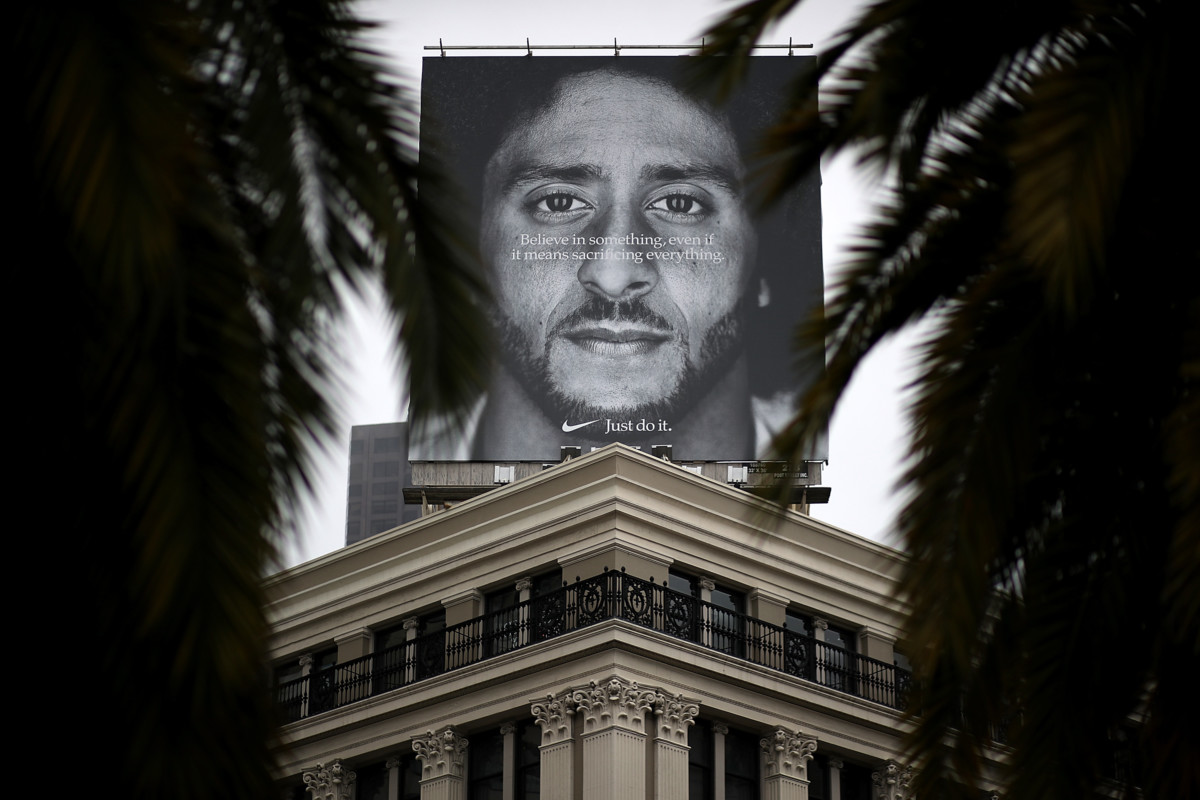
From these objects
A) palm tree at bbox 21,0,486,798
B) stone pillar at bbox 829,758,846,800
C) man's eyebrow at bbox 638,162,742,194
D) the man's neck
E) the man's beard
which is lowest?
palm tree at bbox 21,0,486,798

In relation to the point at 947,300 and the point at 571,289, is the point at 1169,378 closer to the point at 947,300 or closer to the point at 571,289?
the point at 947,300

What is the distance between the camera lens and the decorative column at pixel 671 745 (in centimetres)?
3675

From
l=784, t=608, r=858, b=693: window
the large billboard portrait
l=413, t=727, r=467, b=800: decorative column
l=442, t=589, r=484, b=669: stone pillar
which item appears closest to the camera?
l=413, t=727, r=467, b=800: decorative column

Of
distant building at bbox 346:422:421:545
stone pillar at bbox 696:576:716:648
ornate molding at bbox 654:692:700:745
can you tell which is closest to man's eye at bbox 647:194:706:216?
stone pillar at bbox 696:576:716:648

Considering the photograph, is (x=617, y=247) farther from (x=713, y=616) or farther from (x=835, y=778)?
(x=835, y=778)

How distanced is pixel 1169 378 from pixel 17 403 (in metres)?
7.03

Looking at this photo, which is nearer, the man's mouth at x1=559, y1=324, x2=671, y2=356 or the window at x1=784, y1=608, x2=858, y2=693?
the window at x1=784, y1=608, x2=858, y2=693

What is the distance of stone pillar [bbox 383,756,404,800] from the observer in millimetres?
40844

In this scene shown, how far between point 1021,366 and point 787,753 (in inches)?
1117

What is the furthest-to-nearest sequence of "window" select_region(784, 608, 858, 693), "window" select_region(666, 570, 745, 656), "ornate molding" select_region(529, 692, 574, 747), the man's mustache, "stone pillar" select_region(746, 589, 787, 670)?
the man's mustache < "window" select_region(784, 608, 858, 693) < "stone pillar" select_region(746, 589, 787, 670) < "window" select_region(666, 570, 745, 656) < "ornate molding" select_region(529, 692, 574, 747)

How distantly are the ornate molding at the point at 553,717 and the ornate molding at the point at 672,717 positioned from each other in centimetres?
175

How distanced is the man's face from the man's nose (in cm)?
4

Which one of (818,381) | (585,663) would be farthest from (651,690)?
(818,381)

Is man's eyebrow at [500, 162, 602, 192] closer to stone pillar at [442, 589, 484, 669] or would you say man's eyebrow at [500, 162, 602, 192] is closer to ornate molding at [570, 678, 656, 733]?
stone pillar at [442, 589, 484, 669]
